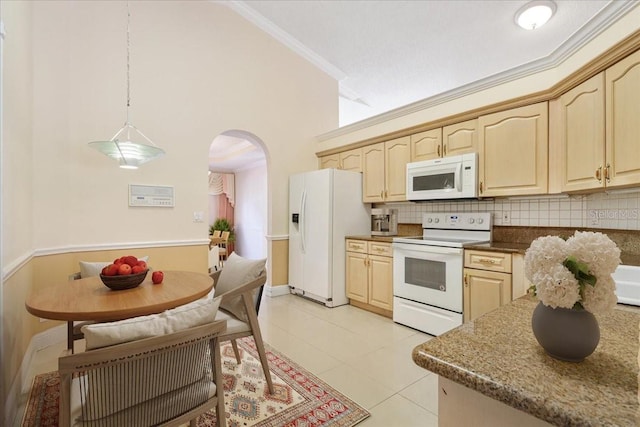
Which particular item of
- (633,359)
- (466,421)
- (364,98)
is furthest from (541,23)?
(466,421)

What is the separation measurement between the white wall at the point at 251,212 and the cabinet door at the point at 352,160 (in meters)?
3.47

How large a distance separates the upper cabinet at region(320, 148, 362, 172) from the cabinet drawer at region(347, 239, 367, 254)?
100 cm

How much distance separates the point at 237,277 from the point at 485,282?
206 centimetres

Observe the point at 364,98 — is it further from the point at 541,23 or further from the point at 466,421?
the point at 466,421

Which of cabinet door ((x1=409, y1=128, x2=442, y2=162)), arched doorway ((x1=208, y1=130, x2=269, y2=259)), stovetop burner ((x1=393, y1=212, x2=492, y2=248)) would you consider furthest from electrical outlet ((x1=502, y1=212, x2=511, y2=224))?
arched doorway ((x1=208, y1=130, x2=269, y2=259))

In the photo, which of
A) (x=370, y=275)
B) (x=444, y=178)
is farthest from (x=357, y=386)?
(x=444, y=178)

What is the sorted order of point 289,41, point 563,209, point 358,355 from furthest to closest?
1. point 289,41
2. point 563,209
3. point 358,355

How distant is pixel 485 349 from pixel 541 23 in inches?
163

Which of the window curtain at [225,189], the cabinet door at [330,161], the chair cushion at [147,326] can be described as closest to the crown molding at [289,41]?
the cabinet door at [330,161]

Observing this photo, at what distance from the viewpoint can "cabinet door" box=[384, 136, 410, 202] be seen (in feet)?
11.7

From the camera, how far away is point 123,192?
3.21 m

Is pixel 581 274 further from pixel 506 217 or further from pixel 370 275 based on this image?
pixel 370 275

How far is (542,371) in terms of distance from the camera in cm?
64

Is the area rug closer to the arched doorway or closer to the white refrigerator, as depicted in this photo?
the white refrigerator
